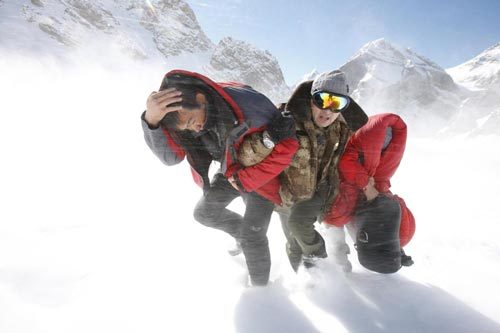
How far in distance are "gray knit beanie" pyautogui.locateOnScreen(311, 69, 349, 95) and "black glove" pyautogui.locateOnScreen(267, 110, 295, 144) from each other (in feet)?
1.07

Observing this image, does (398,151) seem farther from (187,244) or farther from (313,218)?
(187,244)

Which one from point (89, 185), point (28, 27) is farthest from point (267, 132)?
point (28, 27)

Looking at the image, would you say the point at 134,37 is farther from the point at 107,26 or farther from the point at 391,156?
the point at 391,156

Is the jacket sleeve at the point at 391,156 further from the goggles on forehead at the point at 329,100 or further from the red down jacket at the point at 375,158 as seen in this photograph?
the goggles on forehead at the point at 329,100

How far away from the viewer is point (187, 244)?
3320 millimetres

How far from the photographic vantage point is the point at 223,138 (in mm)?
2293

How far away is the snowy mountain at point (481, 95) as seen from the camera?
5295 inches

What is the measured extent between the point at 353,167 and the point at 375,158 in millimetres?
185

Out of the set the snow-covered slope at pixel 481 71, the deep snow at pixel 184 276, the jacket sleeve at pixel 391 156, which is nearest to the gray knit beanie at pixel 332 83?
the jacket sleeve at pixel 391 156

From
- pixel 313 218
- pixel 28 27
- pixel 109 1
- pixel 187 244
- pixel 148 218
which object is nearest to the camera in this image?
pixel 313 218

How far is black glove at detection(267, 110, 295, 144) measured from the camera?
2.11 metres

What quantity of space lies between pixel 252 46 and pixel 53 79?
264ft

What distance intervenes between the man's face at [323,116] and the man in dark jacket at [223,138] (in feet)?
0.90

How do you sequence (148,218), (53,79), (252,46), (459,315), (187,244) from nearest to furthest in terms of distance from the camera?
(459,315)
(187,244)
(148,218)
(53,79)
(252,46)
